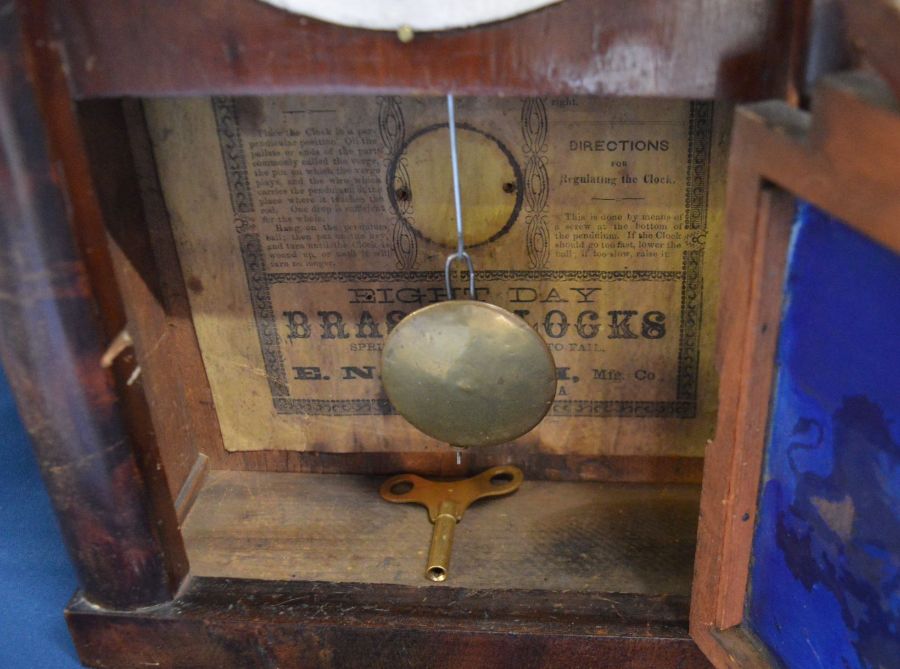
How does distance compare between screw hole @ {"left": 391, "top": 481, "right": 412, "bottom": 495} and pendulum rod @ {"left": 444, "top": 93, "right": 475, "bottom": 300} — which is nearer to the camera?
pendulum rod @ {"left": 444, "top": 93, "right": 475, "bottom": 300}

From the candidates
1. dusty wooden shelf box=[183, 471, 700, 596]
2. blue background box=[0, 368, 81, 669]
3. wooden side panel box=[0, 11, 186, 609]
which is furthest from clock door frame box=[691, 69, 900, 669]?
blue background box=[0, 368, 81, 669]

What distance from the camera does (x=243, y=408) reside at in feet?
3.77

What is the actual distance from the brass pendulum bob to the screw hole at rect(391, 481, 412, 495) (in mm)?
189

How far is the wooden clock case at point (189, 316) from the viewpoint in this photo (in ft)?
2.17

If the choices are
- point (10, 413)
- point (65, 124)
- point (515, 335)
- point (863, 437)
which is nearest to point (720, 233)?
point (515, 335)

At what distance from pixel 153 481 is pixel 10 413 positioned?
Answer: 742mm

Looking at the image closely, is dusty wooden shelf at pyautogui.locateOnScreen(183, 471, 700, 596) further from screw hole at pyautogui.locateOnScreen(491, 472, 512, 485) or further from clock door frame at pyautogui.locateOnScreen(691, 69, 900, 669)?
clock door frame at pyautogui.locateOnScreen(691, 69, 900, 669)

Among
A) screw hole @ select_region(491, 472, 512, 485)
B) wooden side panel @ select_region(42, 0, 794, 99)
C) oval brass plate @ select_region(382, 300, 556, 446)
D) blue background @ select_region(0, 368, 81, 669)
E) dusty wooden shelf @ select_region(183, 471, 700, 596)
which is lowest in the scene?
blue background @ select_region(0, 368, 81, 669)

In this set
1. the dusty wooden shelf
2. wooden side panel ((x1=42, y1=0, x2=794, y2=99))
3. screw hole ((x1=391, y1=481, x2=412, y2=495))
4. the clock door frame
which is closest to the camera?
the clock door frame

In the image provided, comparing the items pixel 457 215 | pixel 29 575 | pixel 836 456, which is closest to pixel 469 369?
pixel 457 215

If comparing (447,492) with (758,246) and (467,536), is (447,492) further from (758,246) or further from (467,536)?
(758,246)

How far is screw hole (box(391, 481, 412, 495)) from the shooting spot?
1135mm

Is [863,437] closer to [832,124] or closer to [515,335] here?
[832,124]

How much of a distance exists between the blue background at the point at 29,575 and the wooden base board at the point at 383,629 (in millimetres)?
77
